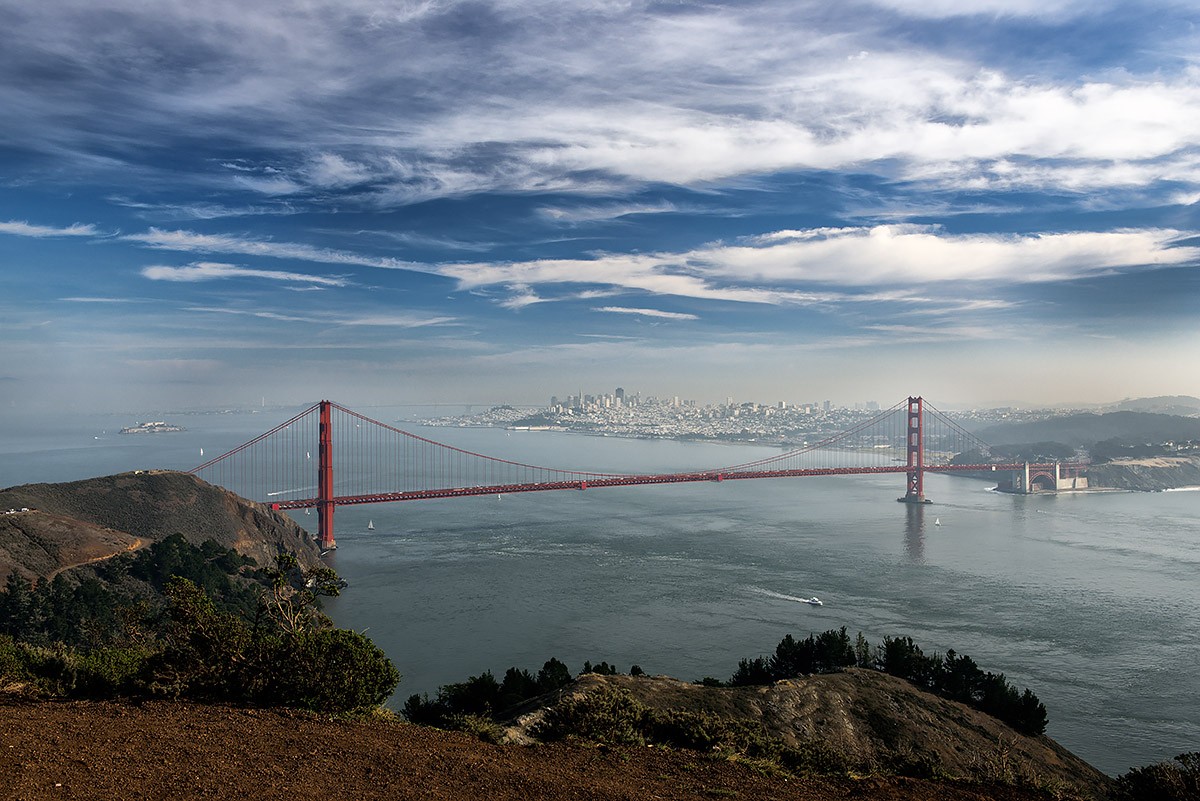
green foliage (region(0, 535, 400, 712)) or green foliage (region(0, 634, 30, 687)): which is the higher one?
green foliage (region(0, 535, 400, 712))

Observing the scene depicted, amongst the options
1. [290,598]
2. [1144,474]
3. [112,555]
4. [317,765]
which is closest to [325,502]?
[112,555]

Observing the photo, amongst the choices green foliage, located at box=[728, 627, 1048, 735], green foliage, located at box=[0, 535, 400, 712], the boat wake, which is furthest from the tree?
the boat wake

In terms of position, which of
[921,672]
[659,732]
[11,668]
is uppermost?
[11,668]

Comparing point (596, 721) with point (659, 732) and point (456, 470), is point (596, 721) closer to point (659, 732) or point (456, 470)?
point (659, 732)

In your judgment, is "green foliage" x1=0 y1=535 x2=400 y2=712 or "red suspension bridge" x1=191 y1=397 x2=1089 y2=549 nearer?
"green foliage" x1=0 y1=535 x2=400 y2=712

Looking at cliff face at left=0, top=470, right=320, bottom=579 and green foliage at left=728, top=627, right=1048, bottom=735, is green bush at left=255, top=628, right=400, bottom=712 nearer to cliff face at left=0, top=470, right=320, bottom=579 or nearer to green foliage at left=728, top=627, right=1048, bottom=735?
green foliage at left=728, top=627, right=1048, bottom=735

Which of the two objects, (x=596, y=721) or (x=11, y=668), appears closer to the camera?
(x=596, y=721)

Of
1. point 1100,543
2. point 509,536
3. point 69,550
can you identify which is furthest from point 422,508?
point 1100,543
